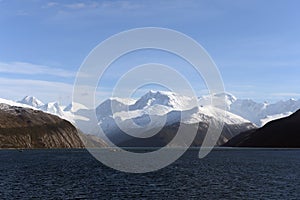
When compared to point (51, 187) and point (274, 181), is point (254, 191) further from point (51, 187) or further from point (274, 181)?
point (51, 187)

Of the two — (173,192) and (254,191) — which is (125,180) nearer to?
(173,192)

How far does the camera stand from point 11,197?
92.4 meters

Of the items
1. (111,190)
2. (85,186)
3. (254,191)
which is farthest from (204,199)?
(85,186)

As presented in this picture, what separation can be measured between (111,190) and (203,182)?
29.9 meters

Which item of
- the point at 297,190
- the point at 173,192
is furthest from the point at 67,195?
the point at 297,190

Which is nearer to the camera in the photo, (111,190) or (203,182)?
(111,190)

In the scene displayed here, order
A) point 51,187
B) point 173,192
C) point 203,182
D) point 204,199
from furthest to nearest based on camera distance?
point 203,182
point 51,187
point 173,192
point 204,199

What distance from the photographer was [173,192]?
100938 millimetres

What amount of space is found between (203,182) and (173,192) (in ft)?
73.2

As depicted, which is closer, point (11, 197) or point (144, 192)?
point (11, 197)

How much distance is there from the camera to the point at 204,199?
3575 inches

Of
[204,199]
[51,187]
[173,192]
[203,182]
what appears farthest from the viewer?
[203,182]

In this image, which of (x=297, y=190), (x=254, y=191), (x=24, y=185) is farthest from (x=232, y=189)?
(x=24, y=185)

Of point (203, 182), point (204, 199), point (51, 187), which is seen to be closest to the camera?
point (204, 199)
